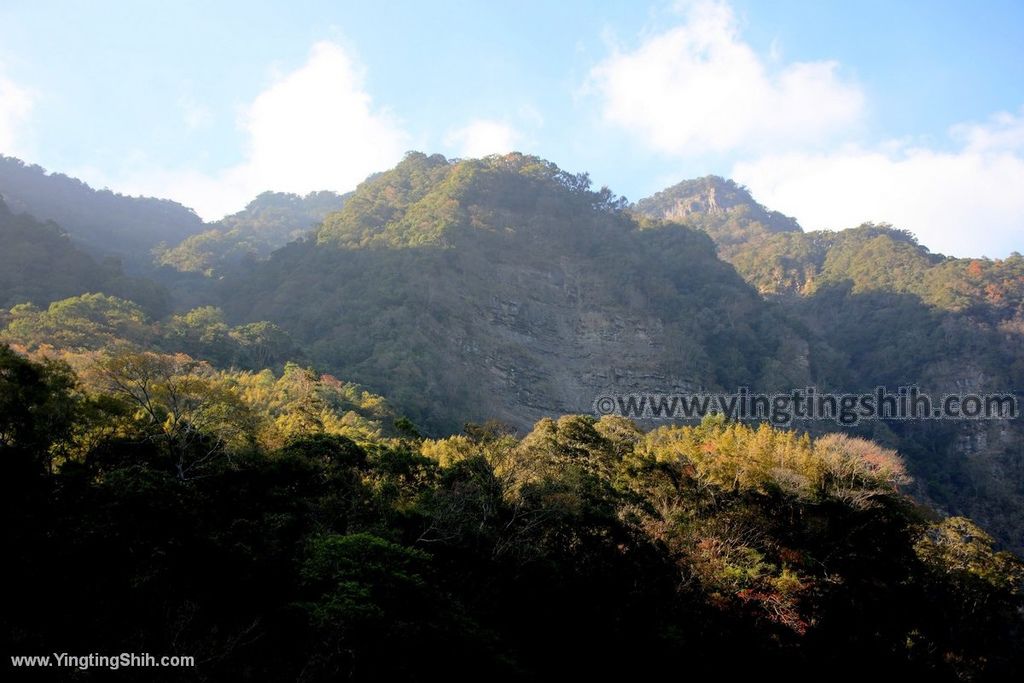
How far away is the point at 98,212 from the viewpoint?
9219 centimetres

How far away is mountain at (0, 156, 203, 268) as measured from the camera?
7550 centimetres

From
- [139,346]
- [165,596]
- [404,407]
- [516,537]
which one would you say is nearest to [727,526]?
[516,537]

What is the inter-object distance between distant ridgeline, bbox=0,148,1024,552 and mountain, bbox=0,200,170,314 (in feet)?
0.60

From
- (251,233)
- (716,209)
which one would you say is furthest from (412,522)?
(716,209)

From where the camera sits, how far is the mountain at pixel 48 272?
140ft

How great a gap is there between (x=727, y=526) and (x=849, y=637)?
4797mm

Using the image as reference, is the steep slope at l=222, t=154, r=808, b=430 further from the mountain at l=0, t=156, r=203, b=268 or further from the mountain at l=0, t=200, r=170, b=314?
the mountain at l=0, t=156, r=203, b=268

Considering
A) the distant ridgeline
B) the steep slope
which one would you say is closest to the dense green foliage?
the distant ridgeline

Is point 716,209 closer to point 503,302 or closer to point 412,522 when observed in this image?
point 503,302

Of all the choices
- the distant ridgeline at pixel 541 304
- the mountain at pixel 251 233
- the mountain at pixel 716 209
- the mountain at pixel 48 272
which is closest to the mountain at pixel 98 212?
the distant ridgeline at pixel 541 304

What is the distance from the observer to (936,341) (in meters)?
67.9

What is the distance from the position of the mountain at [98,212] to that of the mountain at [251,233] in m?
4.28

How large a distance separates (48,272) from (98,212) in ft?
179

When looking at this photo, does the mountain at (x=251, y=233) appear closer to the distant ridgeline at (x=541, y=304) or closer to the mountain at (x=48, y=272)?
the distant ridgeline at (x=541, y=304)
